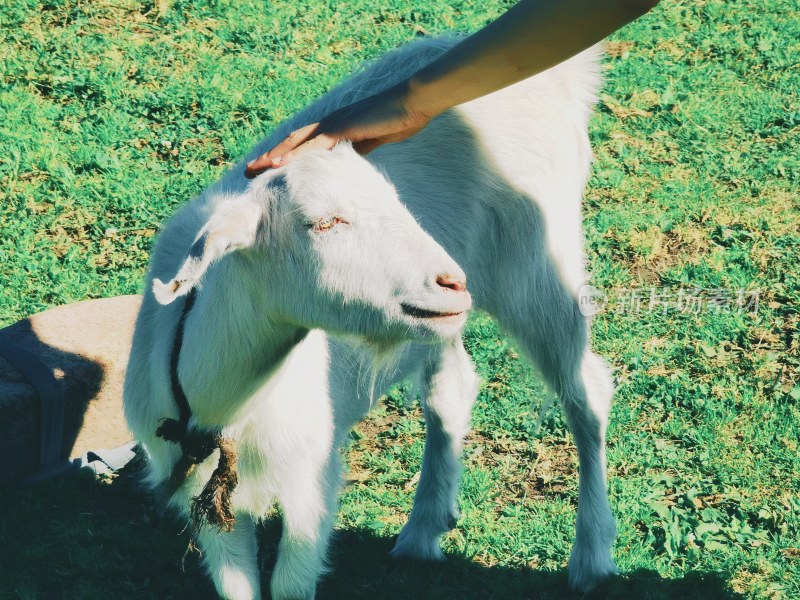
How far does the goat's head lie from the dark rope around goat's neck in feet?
1.28

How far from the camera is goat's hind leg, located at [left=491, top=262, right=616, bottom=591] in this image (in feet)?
13.0

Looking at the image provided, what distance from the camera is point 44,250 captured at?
18.1 feet

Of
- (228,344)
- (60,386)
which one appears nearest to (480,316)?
(60,386)

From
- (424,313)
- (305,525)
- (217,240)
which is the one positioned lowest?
(305,525)

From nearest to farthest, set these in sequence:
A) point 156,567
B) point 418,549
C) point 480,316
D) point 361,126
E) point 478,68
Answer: point 478,68
point 361,126
point 156,567
point 418,549
point 480,316

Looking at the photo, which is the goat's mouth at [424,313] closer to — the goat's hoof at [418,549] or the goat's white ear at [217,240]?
the goat's white ear at [217,240]

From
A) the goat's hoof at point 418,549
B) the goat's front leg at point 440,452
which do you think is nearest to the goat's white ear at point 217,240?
the goat's front leg at point 440,452

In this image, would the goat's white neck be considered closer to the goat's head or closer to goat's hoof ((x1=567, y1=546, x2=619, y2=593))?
the goat's head

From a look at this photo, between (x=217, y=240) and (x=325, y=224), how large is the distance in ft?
1.06

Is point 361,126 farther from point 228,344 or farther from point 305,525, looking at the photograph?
point 305,525

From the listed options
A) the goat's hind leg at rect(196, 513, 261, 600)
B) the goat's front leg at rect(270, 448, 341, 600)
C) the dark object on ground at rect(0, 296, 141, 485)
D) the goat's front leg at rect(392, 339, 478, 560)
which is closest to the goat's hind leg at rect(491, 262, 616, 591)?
the goat's front leg at rect(392, 339, 478, 560)

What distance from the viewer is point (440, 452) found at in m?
4.43

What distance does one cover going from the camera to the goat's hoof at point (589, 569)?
4.06 m

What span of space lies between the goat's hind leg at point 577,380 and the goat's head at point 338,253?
1.32 meters
